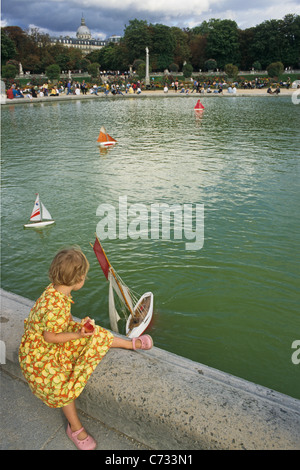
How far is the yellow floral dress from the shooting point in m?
2.38

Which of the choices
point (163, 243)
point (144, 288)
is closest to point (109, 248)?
point (163, 243)

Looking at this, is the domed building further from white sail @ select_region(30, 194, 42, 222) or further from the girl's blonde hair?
the girl's blonde hair

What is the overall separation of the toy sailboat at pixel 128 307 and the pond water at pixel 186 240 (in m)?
0.28

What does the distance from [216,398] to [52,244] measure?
532 centimetres

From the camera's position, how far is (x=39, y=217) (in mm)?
7801

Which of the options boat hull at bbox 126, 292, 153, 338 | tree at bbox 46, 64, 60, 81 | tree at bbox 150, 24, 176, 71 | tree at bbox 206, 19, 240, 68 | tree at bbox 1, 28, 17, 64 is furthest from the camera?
tree at bbox 150, 24, 176, 71

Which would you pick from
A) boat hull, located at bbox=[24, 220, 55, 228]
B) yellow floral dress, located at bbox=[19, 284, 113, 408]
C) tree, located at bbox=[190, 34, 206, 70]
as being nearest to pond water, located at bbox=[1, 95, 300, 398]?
boat hull, located at bbox=[24, 220, 55, 228]

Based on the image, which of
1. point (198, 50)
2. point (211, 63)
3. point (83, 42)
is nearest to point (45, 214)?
point (211, 63)

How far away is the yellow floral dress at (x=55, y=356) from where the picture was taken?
2.38m

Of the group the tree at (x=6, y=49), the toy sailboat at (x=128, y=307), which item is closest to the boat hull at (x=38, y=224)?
the toy sailboat at (x=128, y=307)

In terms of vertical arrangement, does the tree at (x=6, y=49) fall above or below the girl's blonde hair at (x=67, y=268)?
above

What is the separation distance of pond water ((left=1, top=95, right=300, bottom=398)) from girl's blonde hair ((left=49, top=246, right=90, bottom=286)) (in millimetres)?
2109

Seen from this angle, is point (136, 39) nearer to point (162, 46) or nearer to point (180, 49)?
point (162, 46)

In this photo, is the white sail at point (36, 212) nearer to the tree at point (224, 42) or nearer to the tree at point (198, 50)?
the tree at point (224, 42)
